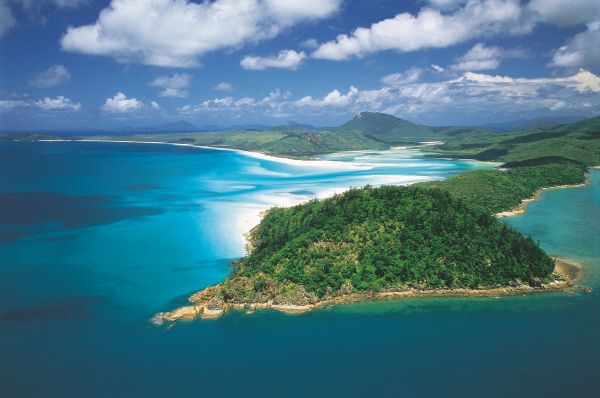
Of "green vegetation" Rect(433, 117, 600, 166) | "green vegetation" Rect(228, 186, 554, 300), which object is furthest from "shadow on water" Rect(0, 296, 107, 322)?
"green vegetation" Rect(433, 117, 600, 166)

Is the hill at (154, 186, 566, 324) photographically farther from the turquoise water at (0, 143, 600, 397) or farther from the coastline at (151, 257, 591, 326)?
the turquoise water at (0, 143, 600, 397)

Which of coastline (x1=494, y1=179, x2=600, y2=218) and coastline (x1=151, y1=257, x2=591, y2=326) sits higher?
coastline (x1=494, y1=179, x2=600, y2=218)

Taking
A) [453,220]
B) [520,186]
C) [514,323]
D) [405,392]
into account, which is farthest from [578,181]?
[405,392]

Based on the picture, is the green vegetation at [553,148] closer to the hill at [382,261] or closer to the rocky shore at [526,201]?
the rocky shore at [526,201]

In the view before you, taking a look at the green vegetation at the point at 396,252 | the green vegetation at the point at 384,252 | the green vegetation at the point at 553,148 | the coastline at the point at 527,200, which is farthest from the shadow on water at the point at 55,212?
the green vegetation at the point at 553,148

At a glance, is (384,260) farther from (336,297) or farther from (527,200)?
(527,200)

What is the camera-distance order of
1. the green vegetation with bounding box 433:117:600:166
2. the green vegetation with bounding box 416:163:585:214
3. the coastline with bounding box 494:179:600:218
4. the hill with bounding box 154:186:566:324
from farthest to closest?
the green vegetation with bounding box 433:117:600:166, the green vegetation with bounding box 416:163:585:214, the coastline with bounding box 494:179:600:218, the hill with bounding box 154:186:566:324

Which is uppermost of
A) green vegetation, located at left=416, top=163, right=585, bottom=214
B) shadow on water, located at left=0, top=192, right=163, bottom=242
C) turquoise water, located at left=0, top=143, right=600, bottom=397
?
green vegetation, located at left=416, top=163, right=585, bottom=214
